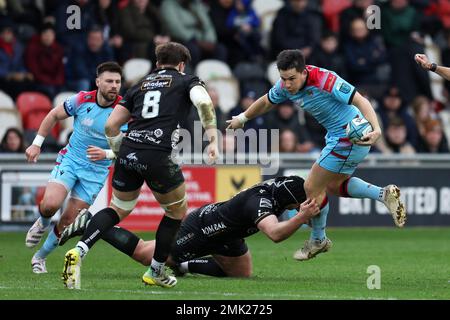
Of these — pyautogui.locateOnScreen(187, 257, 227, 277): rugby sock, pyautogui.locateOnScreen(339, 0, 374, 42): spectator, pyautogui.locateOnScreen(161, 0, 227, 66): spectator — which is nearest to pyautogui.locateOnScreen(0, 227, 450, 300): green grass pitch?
pyautogui.locateOnScreen(187, 257, 227, 277): rugby sock

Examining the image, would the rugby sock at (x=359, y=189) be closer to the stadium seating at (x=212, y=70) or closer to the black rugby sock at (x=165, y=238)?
the black rugby sock at (x=165, y=238)

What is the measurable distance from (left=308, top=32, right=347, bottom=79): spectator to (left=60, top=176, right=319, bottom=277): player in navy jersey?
33.1 ft

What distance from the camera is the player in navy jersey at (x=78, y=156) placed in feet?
40.2

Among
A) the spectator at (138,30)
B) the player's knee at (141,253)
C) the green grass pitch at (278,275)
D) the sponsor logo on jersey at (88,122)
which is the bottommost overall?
the green grass pitch at (278,275)

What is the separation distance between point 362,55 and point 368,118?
34.8ft

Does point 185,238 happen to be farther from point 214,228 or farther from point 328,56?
point 328,56

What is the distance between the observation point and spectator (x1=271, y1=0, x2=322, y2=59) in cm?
2147

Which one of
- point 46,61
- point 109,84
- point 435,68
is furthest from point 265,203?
point 46,61

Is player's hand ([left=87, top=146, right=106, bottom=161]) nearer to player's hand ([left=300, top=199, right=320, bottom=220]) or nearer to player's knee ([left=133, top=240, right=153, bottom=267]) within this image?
player's knee ([left=133, top=240, right=153, bottom=267])

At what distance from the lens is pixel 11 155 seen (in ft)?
57.6

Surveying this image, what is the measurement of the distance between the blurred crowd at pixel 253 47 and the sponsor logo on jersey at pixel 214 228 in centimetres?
835

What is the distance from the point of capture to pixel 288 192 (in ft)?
36.6

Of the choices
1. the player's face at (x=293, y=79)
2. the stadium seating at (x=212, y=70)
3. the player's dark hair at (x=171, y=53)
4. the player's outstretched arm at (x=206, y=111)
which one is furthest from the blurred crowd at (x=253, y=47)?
the player's outstretched arm at (x=206, y=111)

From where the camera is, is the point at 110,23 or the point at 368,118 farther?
the point at 110,23
